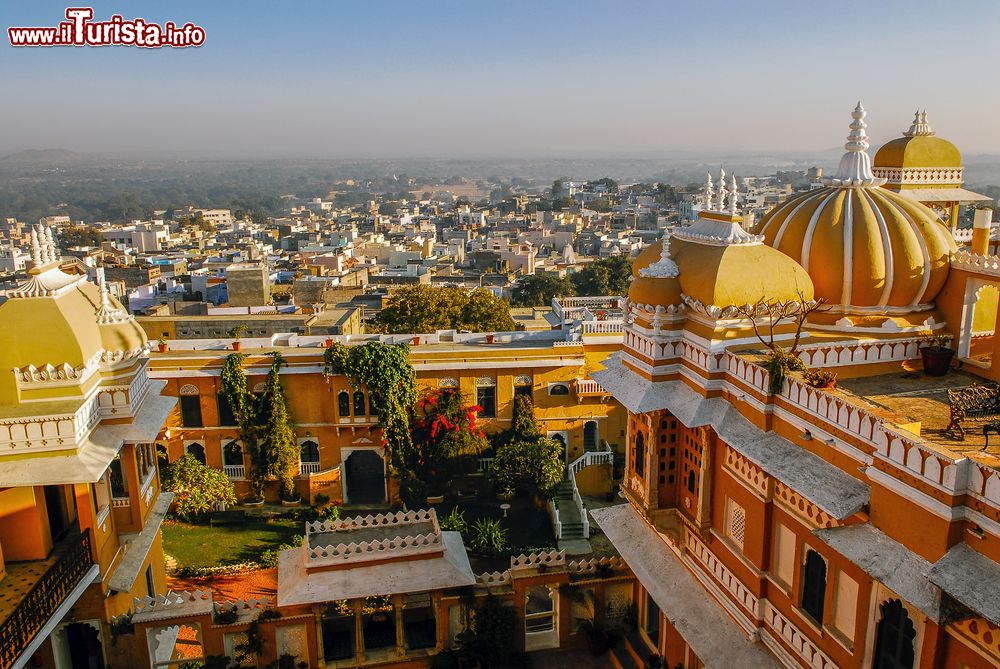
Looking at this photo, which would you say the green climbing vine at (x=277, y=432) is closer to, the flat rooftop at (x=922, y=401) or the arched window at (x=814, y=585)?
the flat rooftop at (x=922, y=401)

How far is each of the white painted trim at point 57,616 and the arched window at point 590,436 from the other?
48.5 feet

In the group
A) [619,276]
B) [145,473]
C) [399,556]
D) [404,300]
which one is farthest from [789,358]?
[619,276]

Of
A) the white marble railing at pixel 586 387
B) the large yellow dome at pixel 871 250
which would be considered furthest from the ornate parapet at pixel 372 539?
the large yellow dome at pixel 871 250

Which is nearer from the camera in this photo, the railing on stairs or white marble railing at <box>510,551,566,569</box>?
white marble railing at <box>510,551,566,569</box>

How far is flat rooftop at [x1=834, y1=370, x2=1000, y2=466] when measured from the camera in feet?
25.8

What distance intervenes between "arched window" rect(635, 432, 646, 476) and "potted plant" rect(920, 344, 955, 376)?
427cm

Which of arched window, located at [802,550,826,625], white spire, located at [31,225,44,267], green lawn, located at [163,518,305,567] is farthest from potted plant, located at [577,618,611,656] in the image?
white spire, located at [31,225,44,267]

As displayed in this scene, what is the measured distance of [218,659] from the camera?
12.8m

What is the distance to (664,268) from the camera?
11453 millimetres

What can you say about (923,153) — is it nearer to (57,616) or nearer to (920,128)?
(920,128)

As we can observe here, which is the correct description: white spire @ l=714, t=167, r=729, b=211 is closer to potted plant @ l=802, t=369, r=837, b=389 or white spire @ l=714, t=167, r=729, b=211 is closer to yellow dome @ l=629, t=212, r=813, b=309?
yellow dome @ l=629, t=212, r=813, b=309

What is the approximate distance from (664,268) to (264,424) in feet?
46.2

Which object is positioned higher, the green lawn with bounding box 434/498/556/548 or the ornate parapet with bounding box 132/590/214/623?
the ornate parapet with bounding box 132/590/214/623

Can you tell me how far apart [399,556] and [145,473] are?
4.62 meters
